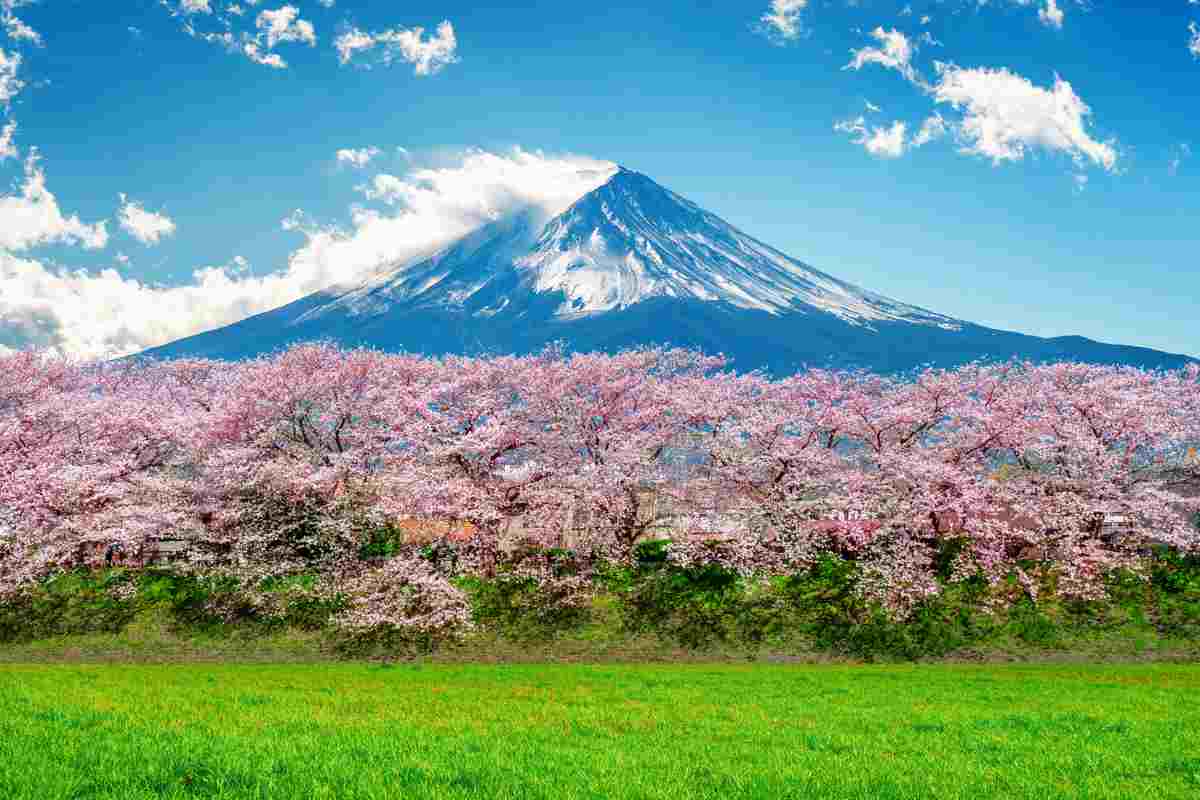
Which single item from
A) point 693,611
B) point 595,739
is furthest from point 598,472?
point 595,739

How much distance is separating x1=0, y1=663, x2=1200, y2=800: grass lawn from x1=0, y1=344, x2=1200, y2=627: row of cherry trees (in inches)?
446

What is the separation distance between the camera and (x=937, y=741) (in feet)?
31.9

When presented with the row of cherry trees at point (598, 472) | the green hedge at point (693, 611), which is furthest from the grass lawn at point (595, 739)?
the row of cherry trees at point (598, 472)

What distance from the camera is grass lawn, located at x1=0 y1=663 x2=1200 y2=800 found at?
6016 millimetres

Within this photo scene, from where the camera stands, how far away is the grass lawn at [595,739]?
19.7 feet

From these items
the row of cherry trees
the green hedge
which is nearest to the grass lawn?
the green hedge

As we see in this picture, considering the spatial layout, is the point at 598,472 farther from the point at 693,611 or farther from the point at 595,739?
the point at 595,739

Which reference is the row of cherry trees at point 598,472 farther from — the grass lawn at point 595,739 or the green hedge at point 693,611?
the grass lawn at point 595,739

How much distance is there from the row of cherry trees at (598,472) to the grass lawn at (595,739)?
1133 cm

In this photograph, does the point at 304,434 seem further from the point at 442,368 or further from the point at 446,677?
the point at 446,677

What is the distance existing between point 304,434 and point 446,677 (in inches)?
673

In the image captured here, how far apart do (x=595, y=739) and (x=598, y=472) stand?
20926 millimetres

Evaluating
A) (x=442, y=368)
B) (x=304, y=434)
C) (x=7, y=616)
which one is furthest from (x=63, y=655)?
(x=442, y=368)

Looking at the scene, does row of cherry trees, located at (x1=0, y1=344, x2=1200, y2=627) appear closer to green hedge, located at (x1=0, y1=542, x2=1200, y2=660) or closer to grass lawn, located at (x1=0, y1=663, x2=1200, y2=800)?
green hedge, located at (x1=0, y1=542, x2=1200, y2=660)
